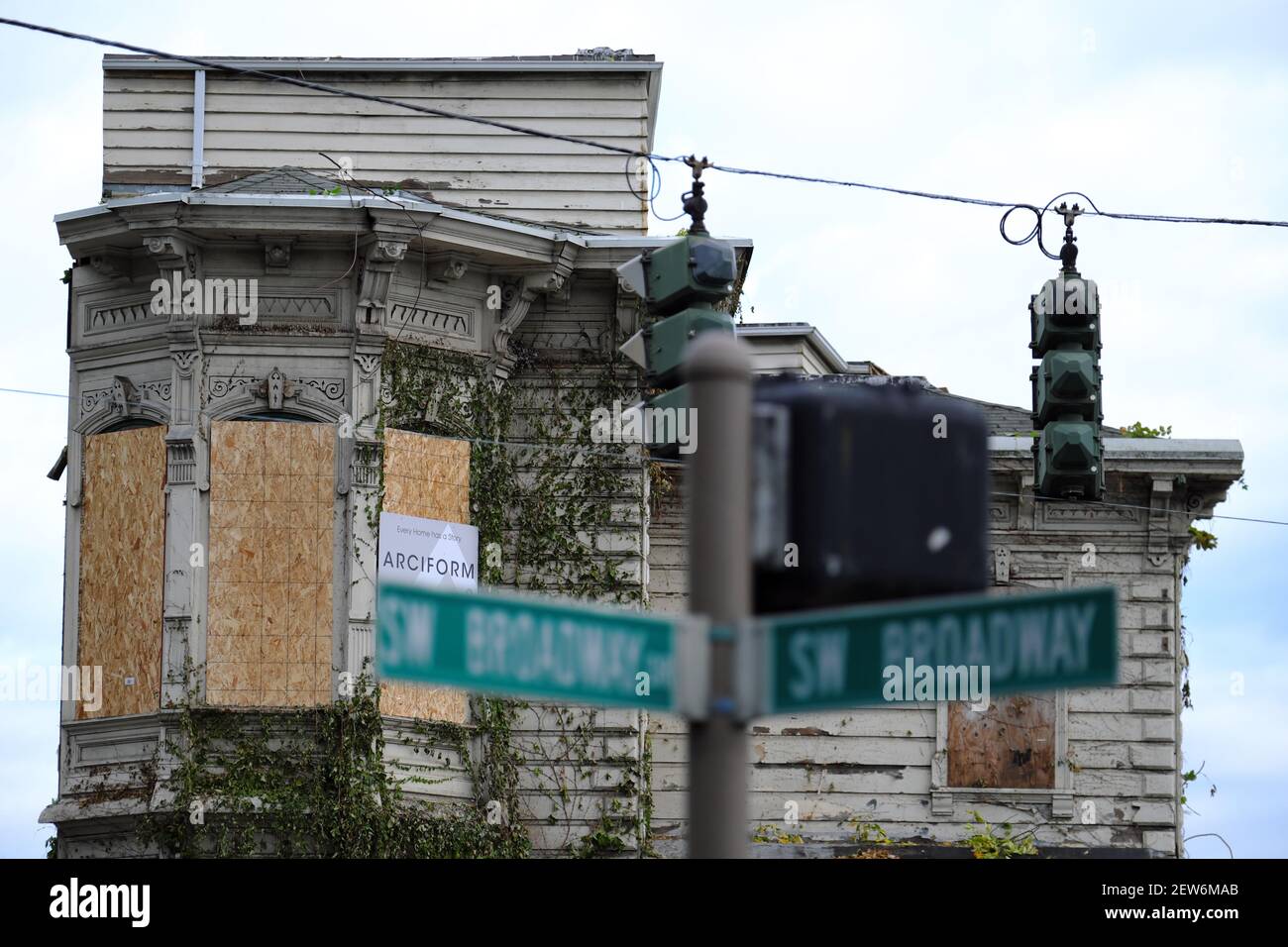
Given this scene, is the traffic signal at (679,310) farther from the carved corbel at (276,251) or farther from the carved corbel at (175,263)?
the carved corbel at (175,263)

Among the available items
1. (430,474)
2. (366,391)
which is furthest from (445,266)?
(430,474)

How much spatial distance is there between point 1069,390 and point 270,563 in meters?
9.17

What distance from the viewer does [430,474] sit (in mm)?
18984

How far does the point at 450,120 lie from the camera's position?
21734 millimetres

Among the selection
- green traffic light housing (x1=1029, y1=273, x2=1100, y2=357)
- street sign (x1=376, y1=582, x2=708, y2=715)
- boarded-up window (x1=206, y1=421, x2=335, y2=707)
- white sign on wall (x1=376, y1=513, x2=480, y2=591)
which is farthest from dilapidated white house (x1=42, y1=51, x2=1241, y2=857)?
street sign (x1=376, y1=582, x2=708, y2=715)

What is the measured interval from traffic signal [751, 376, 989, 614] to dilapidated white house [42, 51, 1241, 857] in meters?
13.2

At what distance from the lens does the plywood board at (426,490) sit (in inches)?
730

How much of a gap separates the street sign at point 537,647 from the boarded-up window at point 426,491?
13.3m

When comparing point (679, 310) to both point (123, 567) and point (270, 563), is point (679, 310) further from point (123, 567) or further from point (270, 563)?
point (123, 567)

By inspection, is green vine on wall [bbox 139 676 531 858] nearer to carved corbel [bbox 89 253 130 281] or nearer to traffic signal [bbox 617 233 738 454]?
carved corbel [bbox 89 253 130 281]

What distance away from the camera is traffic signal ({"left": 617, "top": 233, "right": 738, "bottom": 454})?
969cm
